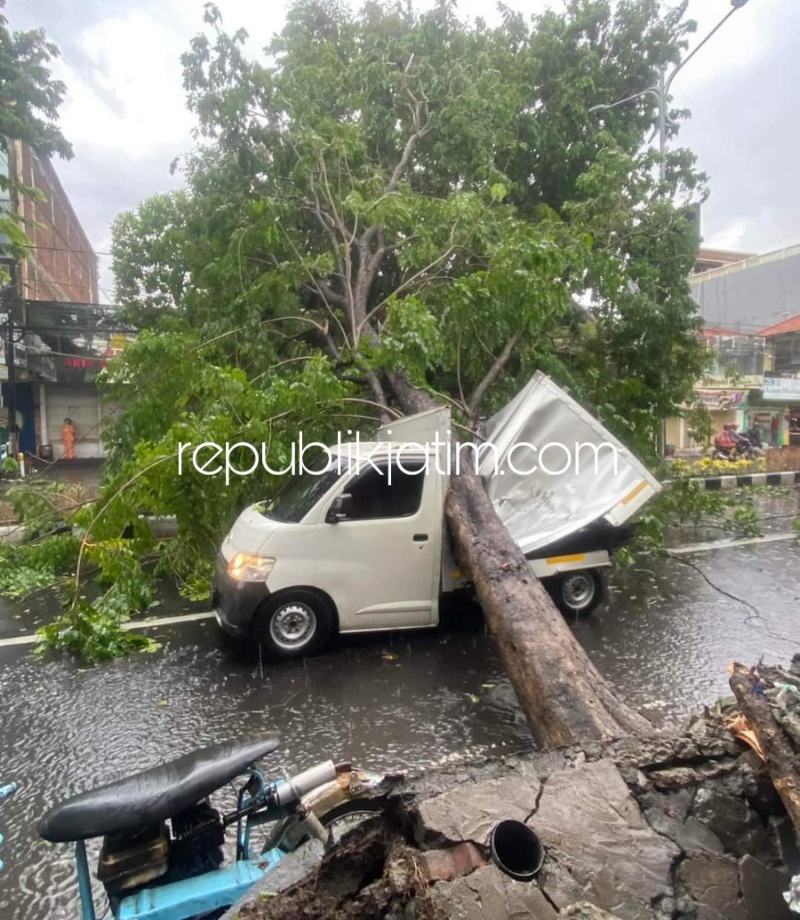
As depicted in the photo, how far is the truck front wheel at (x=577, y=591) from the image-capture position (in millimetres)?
6066

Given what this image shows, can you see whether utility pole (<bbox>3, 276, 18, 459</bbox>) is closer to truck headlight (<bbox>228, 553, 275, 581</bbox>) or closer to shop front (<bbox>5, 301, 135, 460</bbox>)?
shop front (<bbox>5, 301, 135, 460</bbox>)

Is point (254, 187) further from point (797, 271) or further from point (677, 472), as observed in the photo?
point (797, 271)

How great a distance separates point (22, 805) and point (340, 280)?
707 centimetres

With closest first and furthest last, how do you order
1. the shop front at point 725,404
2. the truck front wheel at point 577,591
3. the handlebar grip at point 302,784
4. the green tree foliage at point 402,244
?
the handlebar grip at point 302,784 → the truck front wheel at point 577,591 → the green tree foliage at point 402,244 → the shop front at point 725,404

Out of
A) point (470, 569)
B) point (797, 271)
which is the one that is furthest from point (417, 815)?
point (797, 271)

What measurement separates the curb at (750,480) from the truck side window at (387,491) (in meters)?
12.2

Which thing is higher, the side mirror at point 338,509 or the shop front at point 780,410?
the shop front at point 780,410

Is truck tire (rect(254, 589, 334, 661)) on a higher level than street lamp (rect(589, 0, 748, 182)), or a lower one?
lower

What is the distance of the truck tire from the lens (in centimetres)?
508

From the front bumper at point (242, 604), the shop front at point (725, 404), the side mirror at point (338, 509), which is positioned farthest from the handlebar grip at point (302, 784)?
the shop front at point (725, 404)

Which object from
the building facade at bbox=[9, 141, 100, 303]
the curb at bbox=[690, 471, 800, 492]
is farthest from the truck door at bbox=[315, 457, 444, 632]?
the building facade at bbox=[9, 141, 100, 303]

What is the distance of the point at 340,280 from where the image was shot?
8.93 m

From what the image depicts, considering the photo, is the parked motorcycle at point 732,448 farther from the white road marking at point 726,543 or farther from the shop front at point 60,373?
the shop front at point 60,373

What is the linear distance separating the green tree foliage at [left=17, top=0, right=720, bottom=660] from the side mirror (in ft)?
3.78
